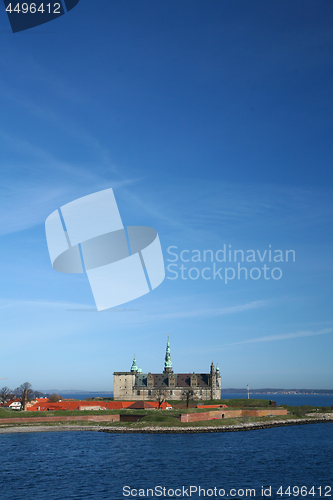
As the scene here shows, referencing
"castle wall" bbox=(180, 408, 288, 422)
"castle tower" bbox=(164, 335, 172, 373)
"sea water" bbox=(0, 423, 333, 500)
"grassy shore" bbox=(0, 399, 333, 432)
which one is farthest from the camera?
"castle tower" bbox=(164, 335, 172, 373)

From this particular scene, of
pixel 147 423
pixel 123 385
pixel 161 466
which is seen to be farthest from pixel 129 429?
pixel 123 385

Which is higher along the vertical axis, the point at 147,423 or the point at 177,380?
the point at 177,380

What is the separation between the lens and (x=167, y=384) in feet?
509

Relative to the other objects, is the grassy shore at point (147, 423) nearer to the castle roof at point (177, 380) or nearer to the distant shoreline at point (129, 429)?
the distant shoreline at point (129, 429)

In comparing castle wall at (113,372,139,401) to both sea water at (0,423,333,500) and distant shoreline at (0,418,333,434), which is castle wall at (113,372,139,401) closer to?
distant shoreline at (0,418,333,434)

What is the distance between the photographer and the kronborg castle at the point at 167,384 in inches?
5979

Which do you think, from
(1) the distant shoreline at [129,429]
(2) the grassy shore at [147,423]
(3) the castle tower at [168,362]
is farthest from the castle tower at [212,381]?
(1) the distant shoreline at [129,429]

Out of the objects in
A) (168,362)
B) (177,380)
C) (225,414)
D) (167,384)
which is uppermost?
(168,362)

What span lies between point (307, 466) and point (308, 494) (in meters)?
14.3

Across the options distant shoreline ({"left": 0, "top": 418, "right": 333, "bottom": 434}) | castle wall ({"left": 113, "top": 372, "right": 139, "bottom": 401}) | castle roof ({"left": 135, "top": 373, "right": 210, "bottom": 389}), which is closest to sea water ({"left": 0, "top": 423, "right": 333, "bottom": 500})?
distant shoreline ({"left": 0, "top": 418, "right": 333, "bottom": 434})

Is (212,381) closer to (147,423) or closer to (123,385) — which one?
(123,385)

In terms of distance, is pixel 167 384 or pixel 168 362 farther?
pixel 168 362

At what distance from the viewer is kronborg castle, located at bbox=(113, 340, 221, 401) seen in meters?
152

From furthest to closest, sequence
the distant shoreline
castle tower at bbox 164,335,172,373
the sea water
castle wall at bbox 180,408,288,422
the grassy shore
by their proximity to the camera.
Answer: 1. castle tower at bbox 164,335,172,373
2. castle wall at bbox 180,408,288,422
3. the grassy shore
4. the distant shoreline
5. the sea water
